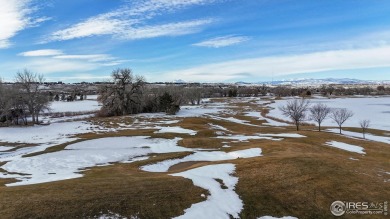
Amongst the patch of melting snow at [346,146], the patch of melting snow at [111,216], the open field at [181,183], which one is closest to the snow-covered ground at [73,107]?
the open field at [181,183]

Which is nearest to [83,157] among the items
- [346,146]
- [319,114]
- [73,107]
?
[346,146]

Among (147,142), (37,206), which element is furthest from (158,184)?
(147,142)

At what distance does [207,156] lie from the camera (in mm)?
37469

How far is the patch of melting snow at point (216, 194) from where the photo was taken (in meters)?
18.2

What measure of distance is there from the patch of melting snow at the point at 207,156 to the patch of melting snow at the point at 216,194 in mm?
6950

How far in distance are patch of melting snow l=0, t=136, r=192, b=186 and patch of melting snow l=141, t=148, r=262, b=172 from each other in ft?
15.9

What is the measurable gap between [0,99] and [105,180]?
228ft

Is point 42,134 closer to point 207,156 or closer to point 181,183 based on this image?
point 207,156

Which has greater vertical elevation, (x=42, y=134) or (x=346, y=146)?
(x=42, y=134)

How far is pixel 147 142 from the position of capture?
1864 inches

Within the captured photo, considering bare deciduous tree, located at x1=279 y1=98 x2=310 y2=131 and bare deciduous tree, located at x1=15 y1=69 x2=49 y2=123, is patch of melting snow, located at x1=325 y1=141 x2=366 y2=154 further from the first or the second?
bare deciduous tree, located at x1=15 y1=69 x2=49 y2=123

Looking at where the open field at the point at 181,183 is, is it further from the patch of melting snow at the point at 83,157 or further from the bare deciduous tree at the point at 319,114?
the bare deciduous tree at the point at 319,114

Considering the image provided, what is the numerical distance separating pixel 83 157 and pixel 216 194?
867 inches

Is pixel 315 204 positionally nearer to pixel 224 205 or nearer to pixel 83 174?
pixel 224 205
